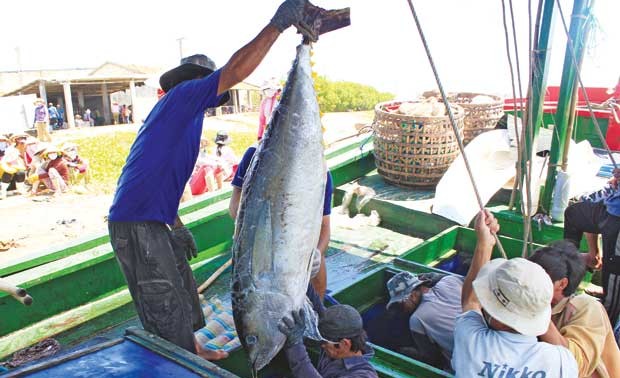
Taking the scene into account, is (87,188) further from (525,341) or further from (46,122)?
(525,341)

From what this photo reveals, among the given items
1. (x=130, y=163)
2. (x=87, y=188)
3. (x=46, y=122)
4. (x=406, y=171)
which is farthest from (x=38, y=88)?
(x=130, y=163)

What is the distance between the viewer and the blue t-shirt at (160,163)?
238 cm

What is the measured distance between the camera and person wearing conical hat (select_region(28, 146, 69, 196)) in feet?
38.6

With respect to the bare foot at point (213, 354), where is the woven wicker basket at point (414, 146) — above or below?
above

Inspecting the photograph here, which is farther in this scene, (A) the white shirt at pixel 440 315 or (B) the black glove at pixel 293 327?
(A) the white shirt at pixel 440 315

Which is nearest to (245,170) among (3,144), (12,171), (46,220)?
(46,220)

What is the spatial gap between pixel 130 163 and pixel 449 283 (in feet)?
6.80

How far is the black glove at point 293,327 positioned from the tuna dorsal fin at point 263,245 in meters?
0.19

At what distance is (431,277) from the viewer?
11.5 ft

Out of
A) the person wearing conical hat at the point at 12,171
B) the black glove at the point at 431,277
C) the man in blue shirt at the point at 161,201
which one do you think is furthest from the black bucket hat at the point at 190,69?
the person wearing conical hat at the point at 12,171

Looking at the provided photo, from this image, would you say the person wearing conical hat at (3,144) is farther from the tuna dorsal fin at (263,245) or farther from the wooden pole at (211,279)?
the tuna dorsal fin at (263,245)

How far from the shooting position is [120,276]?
3916 mm

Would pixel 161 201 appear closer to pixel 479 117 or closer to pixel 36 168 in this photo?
pixel 479 117

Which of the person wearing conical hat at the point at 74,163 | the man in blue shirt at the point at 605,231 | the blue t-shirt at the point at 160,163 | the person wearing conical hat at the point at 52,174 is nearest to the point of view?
the blue t-shirt at the point at 160,163
